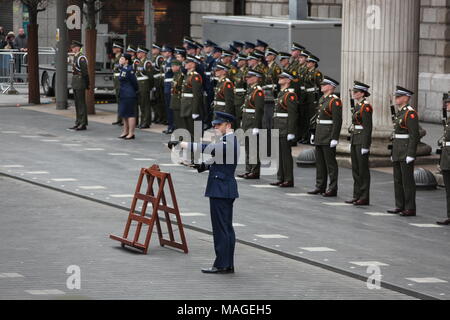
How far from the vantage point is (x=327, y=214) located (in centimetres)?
1775

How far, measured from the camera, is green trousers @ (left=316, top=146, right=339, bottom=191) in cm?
1942

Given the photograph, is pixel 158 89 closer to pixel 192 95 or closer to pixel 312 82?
pixel 312 82

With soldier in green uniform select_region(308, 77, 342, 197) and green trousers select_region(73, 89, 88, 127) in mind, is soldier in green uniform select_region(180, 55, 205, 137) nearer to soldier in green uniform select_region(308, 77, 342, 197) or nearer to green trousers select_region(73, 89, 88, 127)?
green trousers select_region(73, 89, 88, 127)

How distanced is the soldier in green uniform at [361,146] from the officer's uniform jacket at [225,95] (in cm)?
472

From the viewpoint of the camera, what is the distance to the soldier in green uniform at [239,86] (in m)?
24.7

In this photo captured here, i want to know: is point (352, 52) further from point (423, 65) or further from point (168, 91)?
point (423, 65)

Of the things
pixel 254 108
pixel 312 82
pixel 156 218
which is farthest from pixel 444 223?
pixel 312 82

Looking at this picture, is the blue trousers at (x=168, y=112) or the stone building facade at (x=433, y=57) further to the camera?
the stone building facade at (x=433, y=57)

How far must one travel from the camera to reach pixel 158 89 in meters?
29.6

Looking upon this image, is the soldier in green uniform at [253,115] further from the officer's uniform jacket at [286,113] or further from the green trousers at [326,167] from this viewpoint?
the green trousers at [326,167]

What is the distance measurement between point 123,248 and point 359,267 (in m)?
2.90

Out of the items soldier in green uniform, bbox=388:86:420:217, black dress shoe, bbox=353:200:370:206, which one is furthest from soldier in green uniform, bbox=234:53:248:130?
soldier in green uniform, bbox=388:86:420:217

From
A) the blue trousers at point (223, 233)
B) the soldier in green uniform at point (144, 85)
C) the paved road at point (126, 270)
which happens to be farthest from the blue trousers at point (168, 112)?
the blue trousers at point (223, 233)

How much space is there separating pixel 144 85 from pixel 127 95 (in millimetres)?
2658
